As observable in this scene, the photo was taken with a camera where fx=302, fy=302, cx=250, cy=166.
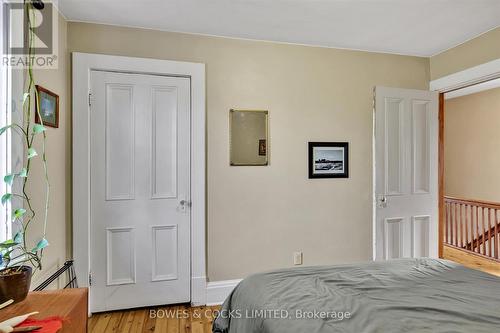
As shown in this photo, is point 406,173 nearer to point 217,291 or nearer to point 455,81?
point 455,81

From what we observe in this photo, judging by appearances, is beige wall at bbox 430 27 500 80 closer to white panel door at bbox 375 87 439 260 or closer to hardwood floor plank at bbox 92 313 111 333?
white panel door at bbox 375 87 439 260

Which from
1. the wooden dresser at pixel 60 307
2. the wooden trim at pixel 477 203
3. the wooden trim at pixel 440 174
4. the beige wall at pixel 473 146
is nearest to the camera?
the wooden dresser at pixel 60 307

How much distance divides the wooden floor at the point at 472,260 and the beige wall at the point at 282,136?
6.78 ft

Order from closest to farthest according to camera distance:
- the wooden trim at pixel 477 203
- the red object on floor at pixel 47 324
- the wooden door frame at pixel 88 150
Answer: the red object on floor at pixel 47 324 < the wooden door frame at pixel 88 150 < the wooden trim at pixel 477 203

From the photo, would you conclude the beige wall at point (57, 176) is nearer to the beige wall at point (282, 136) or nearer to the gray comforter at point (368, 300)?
the beige wall at point (282, 136)

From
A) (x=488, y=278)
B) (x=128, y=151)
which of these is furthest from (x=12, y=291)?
(x=488, y=278)

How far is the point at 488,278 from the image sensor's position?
1.58 metres

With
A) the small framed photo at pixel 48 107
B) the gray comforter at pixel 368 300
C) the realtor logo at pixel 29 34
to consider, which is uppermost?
the realtor logo at pixel 29 34

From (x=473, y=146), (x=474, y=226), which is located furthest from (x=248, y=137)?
(x=473, y=146)

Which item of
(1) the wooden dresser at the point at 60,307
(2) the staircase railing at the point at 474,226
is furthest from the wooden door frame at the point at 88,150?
(2) the staircase railing at the point at 474,226

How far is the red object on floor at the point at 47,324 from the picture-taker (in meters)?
1.12

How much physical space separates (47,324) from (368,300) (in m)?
1.30

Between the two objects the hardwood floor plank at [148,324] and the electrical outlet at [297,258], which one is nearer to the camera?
the hardwood floor plank at [148,324]

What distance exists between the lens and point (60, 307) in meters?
1.33
